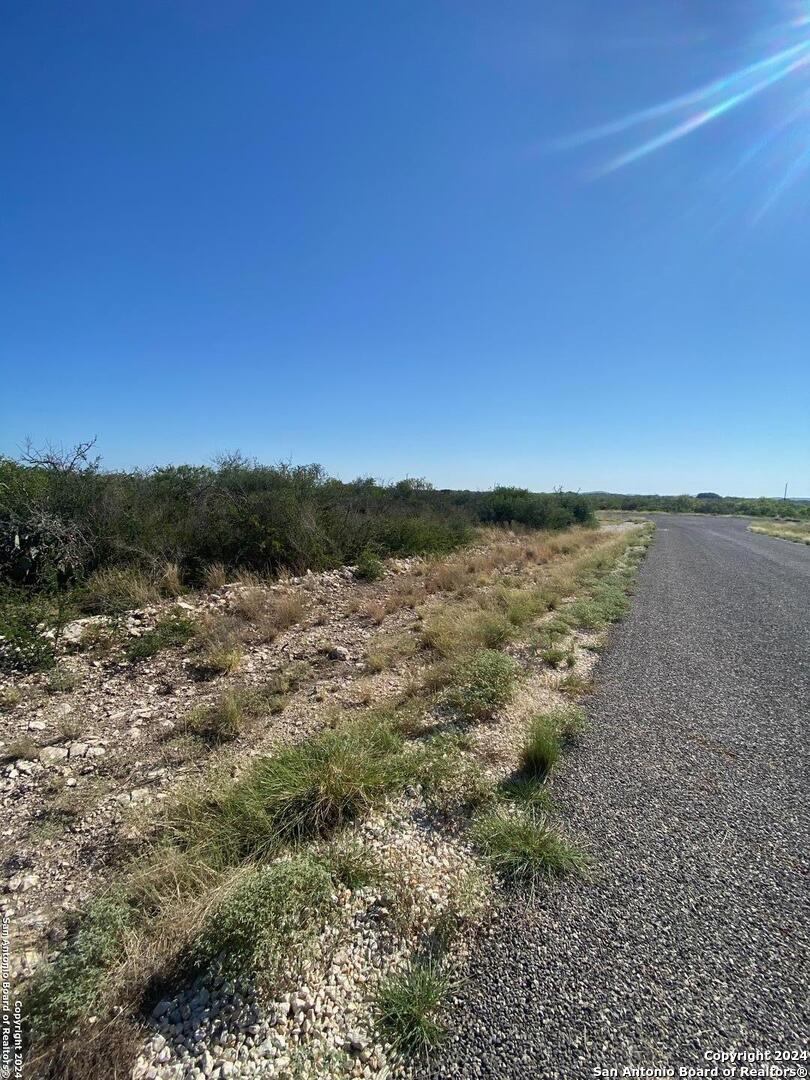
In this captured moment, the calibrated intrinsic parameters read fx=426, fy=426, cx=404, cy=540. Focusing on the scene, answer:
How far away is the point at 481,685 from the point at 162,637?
4.86 metres

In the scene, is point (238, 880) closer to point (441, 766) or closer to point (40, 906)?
point (40, 906)

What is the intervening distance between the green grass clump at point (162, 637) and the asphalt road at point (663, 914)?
567 cm

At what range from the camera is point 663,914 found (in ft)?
7.10

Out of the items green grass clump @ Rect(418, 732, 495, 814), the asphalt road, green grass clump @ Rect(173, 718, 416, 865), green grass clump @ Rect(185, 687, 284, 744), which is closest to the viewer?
the asphalt road

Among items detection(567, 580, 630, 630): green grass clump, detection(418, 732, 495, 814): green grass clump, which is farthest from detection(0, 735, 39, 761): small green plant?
detection(567, 580, 630, 630): green grass clump

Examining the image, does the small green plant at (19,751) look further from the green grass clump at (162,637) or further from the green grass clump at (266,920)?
the green grass clump at (266,920)

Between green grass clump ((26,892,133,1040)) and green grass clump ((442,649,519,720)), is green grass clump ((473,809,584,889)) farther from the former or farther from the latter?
green grass clump ((26,892,133,1040))

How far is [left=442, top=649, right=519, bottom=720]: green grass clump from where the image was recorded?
4.34 m

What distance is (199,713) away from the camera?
461cm

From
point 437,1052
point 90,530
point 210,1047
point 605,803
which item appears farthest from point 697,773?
point 90,530

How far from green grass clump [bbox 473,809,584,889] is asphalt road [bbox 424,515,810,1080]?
0.11 m

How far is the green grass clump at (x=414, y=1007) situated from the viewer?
1.70m

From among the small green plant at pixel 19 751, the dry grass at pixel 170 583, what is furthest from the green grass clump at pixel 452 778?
the dry grass at pixel 170 583

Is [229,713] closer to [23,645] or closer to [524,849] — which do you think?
[524,849]
